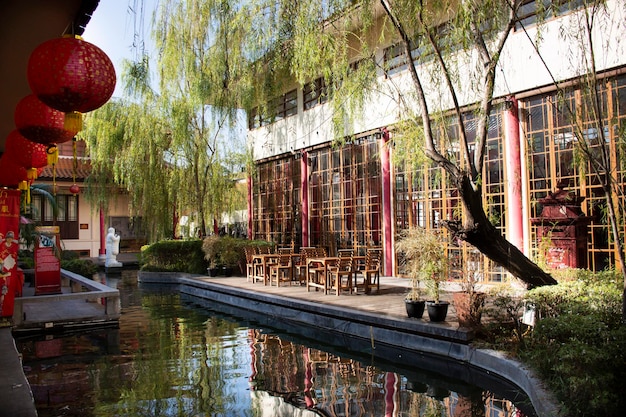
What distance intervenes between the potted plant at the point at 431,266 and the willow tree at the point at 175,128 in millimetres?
Answer: 8980

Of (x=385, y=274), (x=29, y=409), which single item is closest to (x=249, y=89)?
(x=385, y=274)

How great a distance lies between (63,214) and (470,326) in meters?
19.7

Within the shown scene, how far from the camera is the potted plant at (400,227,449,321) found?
6047 millimetres

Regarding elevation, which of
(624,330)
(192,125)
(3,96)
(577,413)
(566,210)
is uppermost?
(192,125)

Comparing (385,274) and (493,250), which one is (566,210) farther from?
(385,274)

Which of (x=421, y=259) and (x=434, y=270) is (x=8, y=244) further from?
(x=434, y=270)

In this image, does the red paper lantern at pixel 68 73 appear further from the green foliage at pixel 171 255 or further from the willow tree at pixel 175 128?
the green foliage at pixel 171 255

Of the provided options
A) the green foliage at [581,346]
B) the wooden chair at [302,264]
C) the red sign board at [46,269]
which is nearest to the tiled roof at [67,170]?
the red sign board at [46,269]

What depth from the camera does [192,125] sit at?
560 inches

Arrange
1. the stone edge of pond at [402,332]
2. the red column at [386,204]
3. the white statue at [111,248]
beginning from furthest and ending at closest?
the white statue at [111,248], the red column at [386,204], the stone edge of pond at [402,332]

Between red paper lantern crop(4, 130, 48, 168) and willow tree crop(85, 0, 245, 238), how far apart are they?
28.2 feet

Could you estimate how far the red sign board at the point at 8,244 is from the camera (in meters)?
6.82

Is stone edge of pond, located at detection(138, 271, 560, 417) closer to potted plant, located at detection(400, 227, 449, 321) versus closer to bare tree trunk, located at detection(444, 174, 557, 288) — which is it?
potted plant, located at detection(400, 227, 449, 321)

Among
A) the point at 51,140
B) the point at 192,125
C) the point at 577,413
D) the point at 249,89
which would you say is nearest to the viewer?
the point at 577,413
